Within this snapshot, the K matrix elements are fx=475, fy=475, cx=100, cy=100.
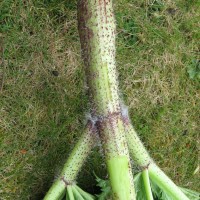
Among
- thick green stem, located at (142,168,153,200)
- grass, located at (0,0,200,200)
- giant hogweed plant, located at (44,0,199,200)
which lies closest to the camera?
giant hogweed plant, located at (44,0,199,200)

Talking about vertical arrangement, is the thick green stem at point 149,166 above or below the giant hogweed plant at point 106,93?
below

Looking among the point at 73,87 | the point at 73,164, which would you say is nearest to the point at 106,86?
the point at 73,164

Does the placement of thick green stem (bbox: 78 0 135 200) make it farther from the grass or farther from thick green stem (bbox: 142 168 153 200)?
the grass

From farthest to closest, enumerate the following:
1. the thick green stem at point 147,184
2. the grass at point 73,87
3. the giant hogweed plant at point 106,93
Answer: the grass at point 73,87 < the thick green stem at point 147,184 < the giant hogweed plant at point 106,93

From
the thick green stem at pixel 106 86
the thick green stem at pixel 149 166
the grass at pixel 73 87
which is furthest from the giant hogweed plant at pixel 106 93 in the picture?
the grass at pixel 73 87

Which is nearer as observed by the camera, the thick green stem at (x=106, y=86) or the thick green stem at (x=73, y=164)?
the thick green stem at (x=106, y=86)

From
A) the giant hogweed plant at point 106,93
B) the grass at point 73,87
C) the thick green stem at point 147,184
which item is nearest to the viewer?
the giant hogweed plant at point 106,93

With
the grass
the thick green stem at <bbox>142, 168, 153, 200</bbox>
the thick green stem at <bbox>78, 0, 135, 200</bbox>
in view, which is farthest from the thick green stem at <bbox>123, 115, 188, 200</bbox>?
the grass

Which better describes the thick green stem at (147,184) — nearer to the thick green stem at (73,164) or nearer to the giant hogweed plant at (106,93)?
the giant hogweed plant at (106,93)
